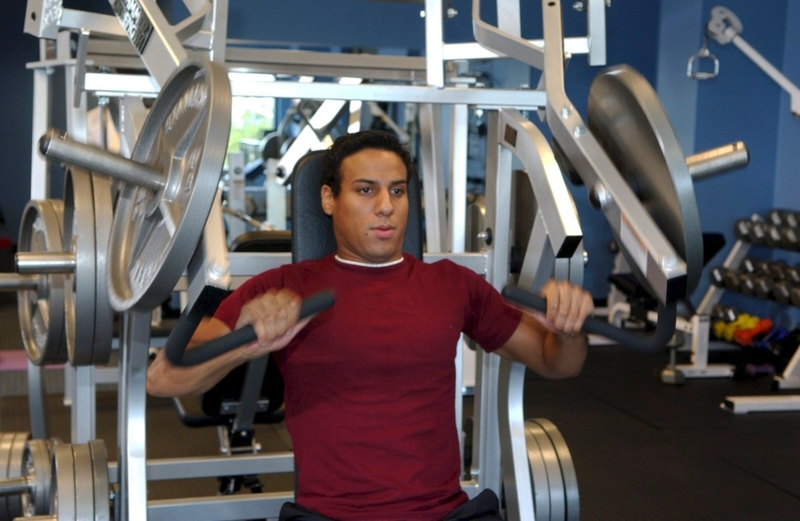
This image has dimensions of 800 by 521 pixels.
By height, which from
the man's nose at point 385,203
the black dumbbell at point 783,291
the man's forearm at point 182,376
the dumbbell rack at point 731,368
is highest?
the man's nose at point 385,203

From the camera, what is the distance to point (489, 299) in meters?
1.72

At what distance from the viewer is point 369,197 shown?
1620 millimetres

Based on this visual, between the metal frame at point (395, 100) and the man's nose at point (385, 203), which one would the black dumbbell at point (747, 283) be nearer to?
the metal frame at point (395, 100)

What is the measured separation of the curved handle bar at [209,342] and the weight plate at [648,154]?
57 cm

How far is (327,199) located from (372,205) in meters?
0.14

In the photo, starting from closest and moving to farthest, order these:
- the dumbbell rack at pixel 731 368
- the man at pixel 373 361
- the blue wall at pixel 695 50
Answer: the man at pixel 373 361, the dumbbell rack at pixel 731 368, the blue wall at pixel 695 50

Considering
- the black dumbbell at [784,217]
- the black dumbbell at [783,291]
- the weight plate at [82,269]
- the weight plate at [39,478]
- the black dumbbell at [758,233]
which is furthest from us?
the black dumbbell at [758,233]

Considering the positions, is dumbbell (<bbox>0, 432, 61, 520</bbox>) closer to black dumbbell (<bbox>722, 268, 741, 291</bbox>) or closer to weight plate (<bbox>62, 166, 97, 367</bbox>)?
weight plate (<bbox>62, 166, 97, 367</bbox>)

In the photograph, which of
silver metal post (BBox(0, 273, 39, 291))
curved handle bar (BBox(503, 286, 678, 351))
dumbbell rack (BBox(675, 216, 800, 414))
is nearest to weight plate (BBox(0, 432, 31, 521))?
silver metal post (BBox(0, 273, 39, 291))

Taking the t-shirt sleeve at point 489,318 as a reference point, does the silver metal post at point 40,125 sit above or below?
above

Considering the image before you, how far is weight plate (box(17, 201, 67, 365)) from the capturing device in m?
2.02

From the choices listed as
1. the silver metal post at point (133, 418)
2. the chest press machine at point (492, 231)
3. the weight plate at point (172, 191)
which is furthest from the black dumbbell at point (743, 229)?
the weight plate at point (172, 191)

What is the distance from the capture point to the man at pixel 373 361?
154 centimetres

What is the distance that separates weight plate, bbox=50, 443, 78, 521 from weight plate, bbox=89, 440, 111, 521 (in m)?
0.04
